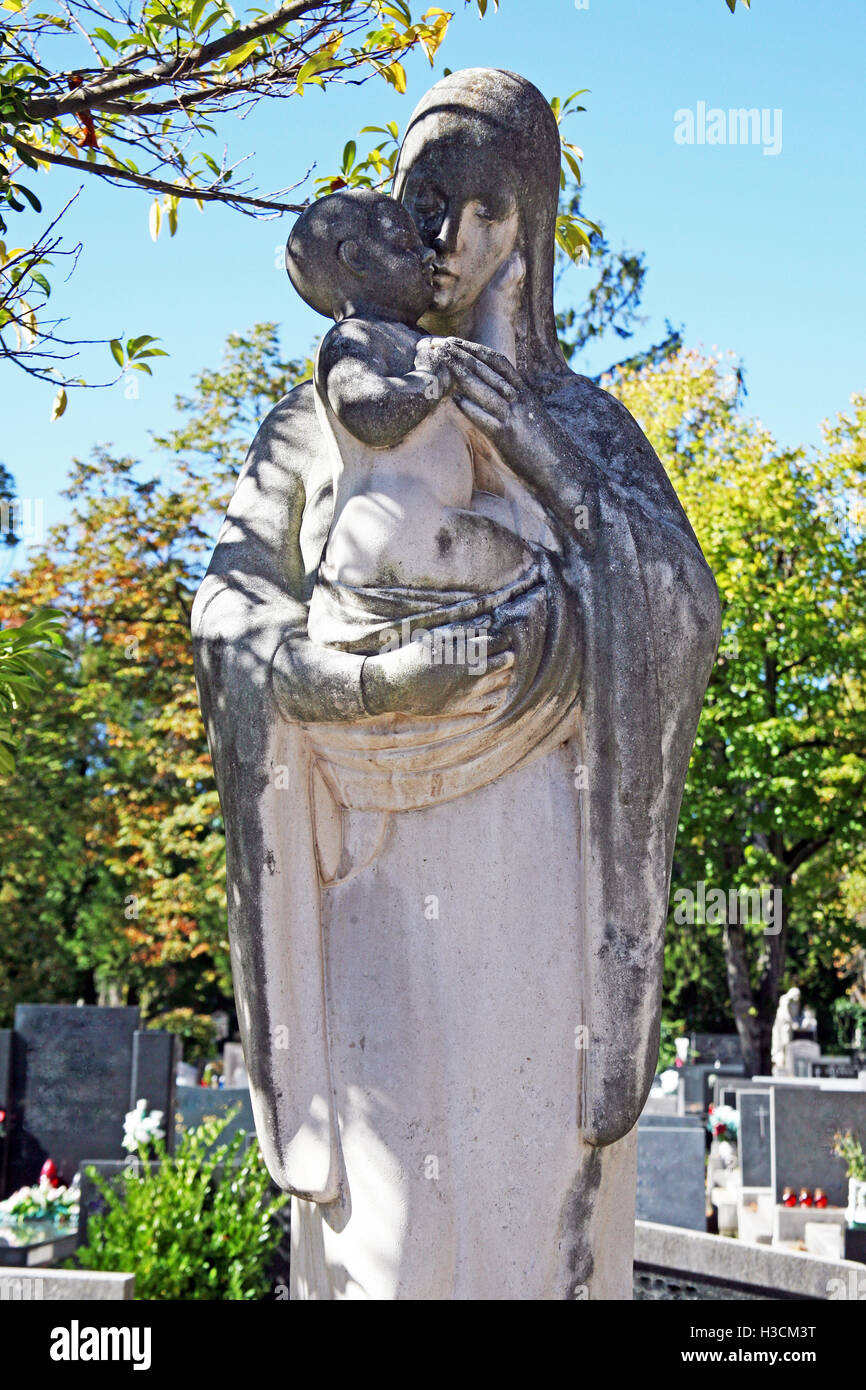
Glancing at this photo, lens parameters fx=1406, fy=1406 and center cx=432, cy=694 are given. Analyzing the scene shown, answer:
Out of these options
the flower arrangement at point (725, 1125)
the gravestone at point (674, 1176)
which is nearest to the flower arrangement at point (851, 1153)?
the gravestone at point (674, 1176)

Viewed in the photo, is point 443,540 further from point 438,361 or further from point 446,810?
point 446,810

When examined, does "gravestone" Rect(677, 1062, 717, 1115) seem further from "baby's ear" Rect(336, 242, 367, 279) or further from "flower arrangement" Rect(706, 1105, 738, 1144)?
"baby's ear" Rect(336, 242, 367, 279)

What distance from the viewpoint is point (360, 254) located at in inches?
122

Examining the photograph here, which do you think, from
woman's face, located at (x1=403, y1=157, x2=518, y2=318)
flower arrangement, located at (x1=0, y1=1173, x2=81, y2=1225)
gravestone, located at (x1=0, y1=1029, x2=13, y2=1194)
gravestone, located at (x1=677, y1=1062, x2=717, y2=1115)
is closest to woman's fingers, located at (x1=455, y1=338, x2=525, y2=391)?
woman's face, located at (x1=403, y1=157, x2=518, y2=318)

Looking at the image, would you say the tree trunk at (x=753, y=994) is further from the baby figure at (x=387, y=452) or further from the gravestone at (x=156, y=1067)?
the baby figure at (x=387, y=452)

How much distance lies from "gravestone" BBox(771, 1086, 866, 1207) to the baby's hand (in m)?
11.0

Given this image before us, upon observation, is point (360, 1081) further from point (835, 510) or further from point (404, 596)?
point (835, 510)

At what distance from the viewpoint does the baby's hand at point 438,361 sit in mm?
3029

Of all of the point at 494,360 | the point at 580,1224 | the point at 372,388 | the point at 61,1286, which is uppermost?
the point at 494,360

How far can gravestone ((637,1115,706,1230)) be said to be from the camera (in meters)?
11.0

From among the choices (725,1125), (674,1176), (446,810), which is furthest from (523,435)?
(725,1125)

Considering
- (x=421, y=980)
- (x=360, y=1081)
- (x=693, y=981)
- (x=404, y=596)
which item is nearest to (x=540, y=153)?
(x=404, y=596)

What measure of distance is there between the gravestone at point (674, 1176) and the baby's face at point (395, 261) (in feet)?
30.0

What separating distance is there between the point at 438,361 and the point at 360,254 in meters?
0.30
